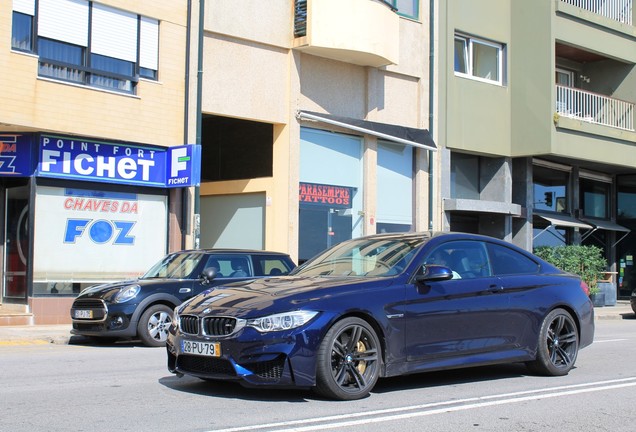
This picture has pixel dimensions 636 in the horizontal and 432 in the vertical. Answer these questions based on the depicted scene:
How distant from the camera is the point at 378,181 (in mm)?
23719

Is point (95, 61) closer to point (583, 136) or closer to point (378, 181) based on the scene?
point (378, 181)

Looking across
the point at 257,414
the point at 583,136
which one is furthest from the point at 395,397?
the point at 583,136

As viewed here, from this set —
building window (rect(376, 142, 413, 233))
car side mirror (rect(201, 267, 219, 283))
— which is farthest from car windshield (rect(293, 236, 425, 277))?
building window (rect(376, 142, 413, 233))

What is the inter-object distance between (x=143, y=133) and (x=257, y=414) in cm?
1275

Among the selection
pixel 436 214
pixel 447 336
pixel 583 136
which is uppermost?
pixel 583 136

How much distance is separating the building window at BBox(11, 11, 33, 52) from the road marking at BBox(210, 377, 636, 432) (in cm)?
1257

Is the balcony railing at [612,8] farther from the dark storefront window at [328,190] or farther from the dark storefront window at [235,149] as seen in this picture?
the dark storefront window at [235,149]

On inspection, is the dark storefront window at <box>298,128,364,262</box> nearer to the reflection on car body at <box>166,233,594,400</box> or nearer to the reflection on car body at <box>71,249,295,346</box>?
the reflection on car body at <box>71,249,295,346</box>

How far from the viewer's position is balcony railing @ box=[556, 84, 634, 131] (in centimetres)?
2701

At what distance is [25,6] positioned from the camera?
16719 mm

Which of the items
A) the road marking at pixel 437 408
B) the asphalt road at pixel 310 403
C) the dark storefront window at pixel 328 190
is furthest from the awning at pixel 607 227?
the road marking at pixel 437 408

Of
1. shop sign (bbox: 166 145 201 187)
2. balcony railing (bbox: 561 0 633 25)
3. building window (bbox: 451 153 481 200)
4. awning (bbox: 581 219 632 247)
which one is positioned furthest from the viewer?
awning (bbox: 581 219 632 247)

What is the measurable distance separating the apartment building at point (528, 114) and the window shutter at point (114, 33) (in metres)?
9.92

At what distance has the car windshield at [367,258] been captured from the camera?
8.34 meters
